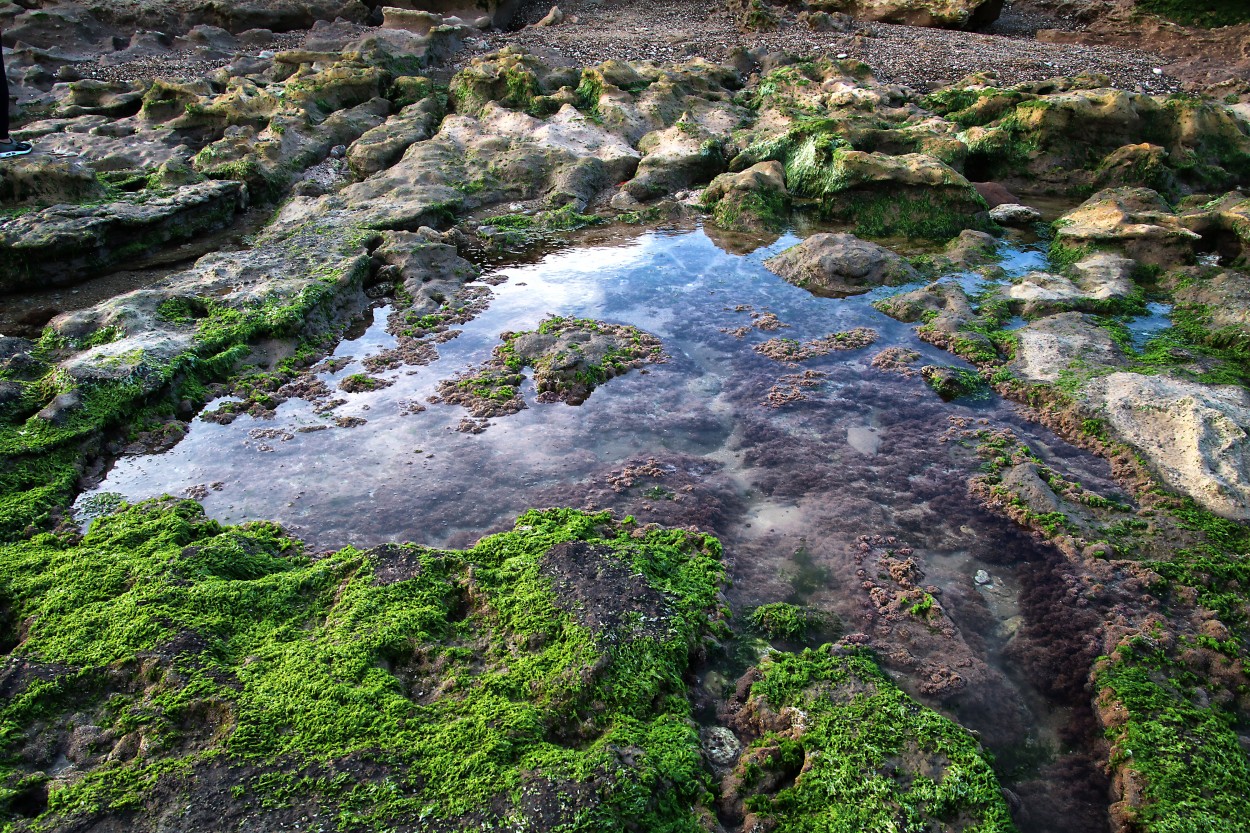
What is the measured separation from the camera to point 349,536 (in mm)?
5848

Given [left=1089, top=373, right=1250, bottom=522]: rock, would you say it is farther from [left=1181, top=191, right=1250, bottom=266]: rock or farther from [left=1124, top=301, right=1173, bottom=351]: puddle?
[left=1181, top=191, right=1250, bottom=266]: rock

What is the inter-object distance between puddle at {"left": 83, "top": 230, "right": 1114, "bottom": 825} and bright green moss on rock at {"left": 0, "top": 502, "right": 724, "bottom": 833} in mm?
581

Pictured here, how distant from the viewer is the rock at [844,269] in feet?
33.1

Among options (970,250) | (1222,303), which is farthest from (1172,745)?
(970,250)

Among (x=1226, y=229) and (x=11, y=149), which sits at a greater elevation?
(x=1226, y=229)

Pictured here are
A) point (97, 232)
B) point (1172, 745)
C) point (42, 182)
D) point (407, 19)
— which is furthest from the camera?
point (407, 19)

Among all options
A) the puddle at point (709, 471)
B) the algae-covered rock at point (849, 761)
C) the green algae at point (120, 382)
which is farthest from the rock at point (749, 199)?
the algae-covered rock at point (849, 761)

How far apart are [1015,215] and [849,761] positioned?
427 inches

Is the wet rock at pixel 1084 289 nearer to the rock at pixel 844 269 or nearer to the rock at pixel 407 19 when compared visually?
the rock at pixel 844 269

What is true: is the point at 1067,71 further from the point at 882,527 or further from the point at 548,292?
the point at 882,527

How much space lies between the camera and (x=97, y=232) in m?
10.4

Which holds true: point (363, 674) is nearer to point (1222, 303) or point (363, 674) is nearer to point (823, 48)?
point (1222, 303)

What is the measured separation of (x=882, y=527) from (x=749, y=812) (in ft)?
9.18

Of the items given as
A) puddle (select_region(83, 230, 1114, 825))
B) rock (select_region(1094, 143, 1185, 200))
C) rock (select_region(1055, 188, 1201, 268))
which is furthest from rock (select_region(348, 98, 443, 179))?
rock (select_region(1094, 143, 1185, 200))
